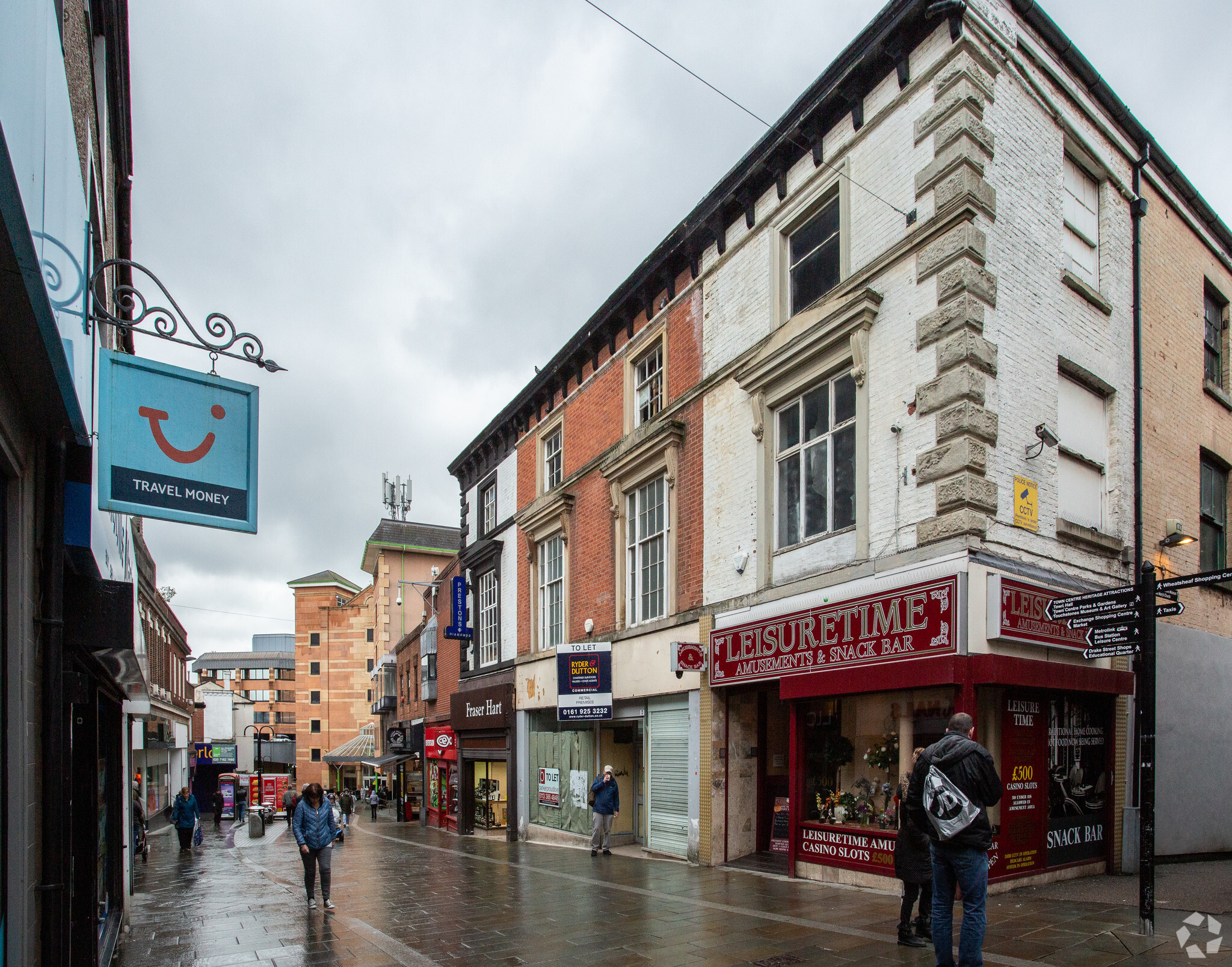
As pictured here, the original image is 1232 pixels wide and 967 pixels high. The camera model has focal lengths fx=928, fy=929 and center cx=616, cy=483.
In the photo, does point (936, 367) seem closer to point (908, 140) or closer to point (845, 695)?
point (908, 140)

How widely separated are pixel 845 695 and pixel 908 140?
7032 mm

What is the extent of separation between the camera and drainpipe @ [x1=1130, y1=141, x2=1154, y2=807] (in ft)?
40.7

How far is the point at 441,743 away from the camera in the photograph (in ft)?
90.8

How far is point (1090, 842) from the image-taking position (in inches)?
443

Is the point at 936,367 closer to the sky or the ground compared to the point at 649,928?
closer to the sky

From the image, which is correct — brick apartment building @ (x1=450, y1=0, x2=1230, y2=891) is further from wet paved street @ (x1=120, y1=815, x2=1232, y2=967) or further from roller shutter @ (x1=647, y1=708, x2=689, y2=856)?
wet paved street @ (x1=120, y1=815, x2=1232, y2=967)

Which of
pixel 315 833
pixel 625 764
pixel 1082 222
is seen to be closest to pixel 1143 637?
pixel 1082 222

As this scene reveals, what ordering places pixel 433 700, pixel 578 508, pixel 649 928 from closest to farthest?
1. pixel 649 928
2. pixel 578 508
3. pixel 433 700

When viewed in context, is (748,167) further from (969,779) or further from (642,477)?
(969,779)

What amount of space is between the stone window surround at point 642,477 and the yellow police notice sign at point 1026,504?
6.59 m

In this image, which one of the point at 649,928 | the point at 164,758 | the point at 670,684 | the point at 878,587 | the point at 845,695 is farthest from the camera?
the point at 164,758

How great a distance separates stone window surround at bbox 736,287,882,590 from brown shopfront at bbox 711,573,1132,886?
1.05 meters

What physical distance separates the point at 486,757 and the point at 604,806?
9.00 metres

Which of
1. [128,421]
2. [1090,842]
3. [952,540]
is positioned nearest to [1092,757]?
[1090,842]
